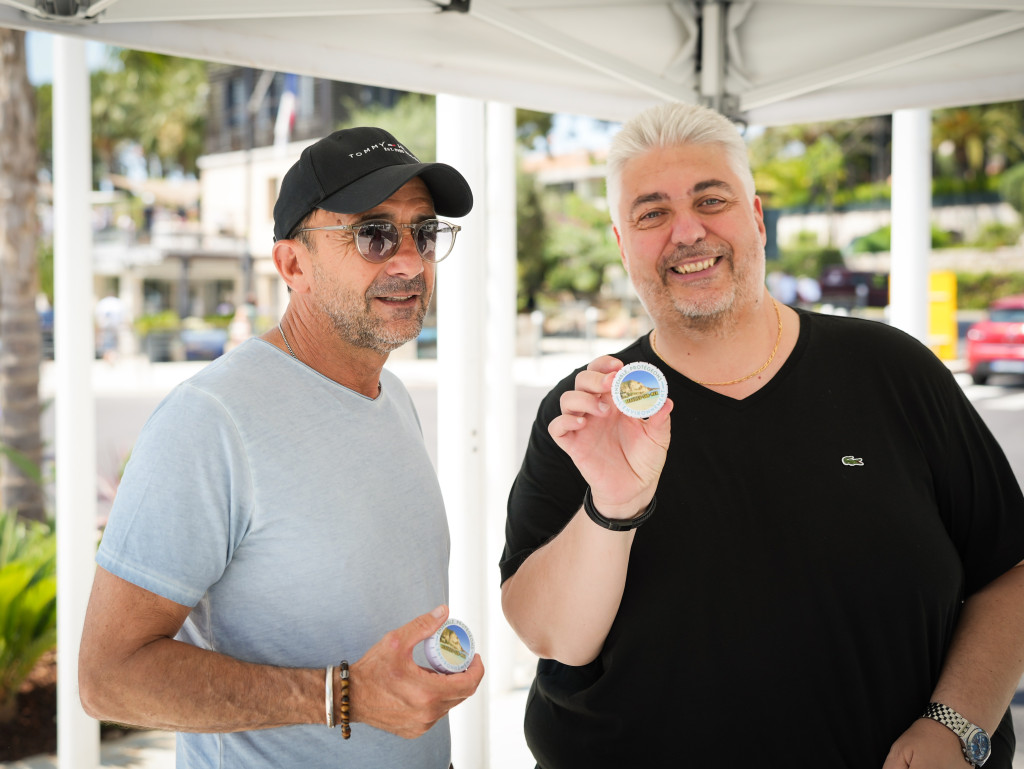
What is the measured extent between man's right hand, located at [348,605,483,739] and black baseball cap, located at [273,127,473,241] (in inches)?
33.7

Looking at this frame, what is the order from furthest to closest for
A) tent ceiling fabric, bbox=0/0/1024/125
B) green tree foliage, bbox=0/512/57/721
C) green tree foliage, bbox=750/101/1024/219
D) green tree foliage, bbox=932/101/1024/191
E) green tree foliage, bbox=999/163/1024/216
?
green tree foliage, bbox=750/101/1024/219 → green tree foliage, bbox=932/101/1024/191 → green tree foliage, bbox=999/163/1024/216 → green tree foliage, bbox=0/512/57/721 → tent ceiling fabric, bbox=0/0/1024/125

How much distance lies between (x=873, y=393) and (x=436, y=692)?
1.12m

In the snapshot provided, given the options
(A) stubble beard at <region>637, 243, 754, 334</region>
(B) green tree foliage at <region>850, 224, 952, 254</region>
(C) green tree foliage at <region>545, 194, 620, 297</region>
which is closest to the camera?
(A) stubble beard at <region>637, 243, 754, 334</region>

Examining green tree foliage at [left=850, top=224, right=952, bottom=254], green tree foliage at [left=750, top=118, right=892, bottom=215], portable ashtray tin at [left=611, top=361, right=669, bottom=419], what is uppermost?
green tree foliage at [left=750, top=118, right=892, bottom=215]

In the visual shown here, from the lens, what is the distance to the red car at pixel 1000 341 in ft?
52.3

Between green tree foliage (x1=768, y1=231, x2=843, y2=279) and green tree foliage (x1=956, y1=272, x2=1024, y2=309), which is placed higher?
green tree foliage (x1=768, y1=231, x2=843, y2=279)

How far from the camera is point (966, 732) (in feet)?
5.78

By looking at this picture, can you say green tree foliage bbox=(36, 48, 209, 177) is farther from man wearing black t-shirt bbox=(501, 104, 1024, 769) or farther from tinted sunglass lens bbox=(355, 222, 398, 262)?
man wearing black t-shirt bbox=(501, 104, 1024, 769)

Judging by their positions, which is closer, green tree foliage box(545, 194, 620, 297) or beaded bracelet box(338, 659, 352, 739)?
beaded bracelet box(338, 659, 352, 739)

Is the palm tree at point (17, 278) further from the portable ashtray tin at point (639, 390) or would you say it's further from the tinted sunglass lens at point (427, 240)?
the portable ashtray tin at point (639, 390)

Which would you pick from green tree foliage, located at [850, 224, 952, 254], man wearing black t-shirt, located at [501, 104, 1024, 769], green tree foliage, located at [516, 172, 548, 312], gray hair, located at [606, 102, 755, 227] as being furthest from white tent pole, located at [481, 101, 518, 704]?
green tree foliage, located at [850, 224, 952, 254]

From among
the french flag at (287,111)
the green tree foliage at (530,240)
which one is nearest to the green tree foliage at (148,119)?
the french flag at (287,111)

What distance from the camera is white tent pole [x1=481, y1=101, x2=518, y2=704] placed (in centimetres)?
503

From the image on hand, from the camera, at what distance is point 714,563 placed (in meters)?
1.81
